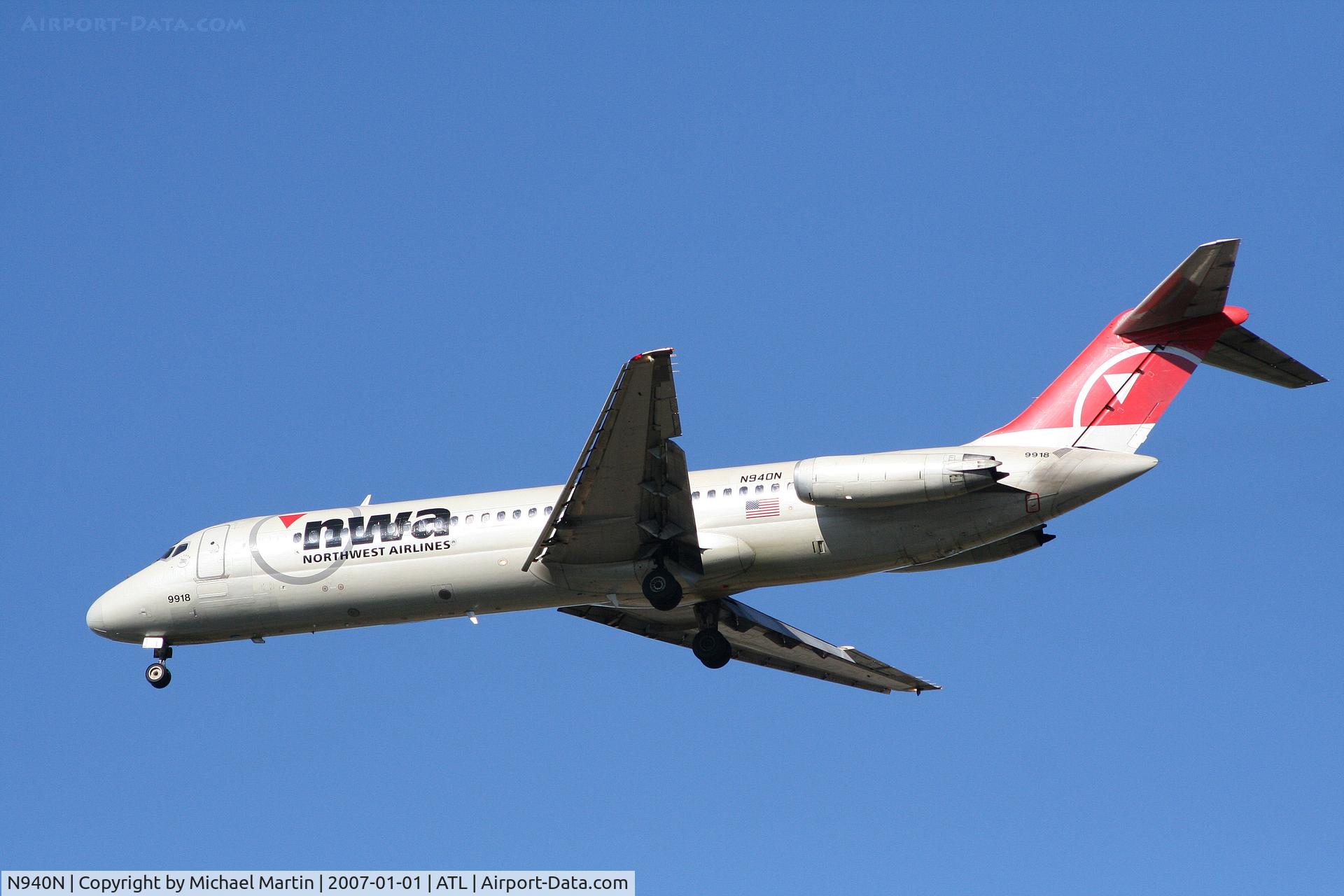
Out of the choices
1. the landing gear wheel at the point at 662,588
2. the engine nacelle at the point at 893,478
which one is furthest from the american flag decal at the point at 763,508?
the landing gear wheel at the point at 662,588

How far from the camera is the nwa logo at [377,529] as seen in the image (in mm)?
27203

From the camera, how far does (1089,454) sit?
24.4 m

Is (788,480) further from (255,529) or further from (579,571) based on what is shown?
(255,529)

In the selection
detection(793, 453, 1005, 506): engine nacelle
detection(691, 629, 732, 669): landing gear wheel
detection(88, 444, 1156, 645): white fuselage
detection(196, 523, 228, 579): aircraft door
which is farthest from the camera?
detection(196, 523, 228, 579): aircraft door

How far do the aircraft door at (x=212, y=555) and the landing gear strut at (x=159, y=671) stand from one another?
1.82 meters

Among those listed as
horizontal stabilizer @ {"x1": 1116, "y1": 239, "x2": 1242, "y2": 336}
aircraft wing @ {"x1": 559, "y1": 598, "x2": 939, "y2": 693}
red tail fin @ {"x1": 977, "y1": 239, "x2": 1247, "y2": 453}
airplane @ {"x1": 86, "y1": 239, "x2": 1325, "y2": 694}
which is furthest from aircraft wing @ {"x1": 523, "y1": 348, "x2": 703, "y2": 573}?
horizontal stabilizer @ {"x1": 1116, "y1": 239, "x2": 1242, "y2": 336}

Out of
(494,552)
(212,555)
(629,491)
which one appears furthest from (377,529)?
(629,491)

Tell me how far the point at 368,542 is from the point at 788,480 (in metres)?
7.76

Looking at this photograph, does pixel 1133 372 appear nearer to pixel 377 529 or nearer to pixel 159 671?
pixel 377 529

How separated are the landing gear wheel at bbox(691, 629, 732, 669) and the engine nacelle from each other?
4453mm

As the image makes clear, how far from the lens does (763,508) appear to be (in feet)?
83.5

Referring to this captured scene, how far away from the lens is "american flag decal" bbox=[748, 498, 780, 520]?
25.4 metres

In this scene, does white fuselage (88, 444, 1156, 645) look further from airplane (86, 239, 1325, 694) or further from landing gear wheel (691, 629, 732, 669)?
landing gear wheel (691, 629, 732, 669)

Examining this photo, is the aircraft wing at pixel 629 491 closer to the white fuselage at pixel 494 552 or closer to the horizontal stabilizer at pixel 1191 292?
the white fuselage at pixel 494 552
